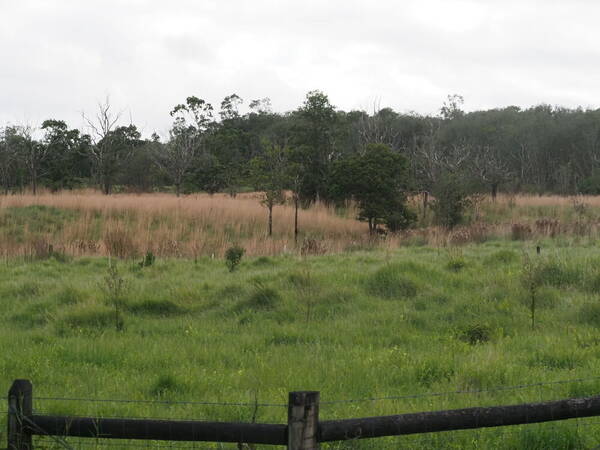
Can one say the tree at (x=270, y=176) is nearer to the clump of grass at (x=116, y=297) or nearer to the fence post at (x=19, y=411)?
the clump of grass at (x=116, y=297)

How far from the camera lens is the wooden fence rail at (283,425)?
312 cm

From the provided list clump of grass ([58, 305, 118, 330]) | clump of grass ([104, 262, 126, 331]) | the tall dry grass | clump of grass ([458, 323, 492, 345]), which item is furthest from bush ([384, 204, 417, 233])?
clump of grass ([58, 305, 118, 330])

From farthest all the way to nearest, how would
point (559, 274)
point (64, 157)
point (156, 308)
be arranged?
1. point (64, 157)
2. point (559, 274)
3. point (156, 308)

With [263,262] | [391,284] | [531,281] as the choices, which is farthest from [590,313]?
[263,262]

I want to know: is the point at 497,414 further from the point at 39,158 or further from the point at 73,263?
the point at 39,158

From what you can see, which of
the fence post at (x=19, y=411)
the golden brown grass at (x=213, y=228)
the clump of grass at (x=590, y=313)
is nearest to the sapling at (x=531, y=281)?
the clump of grass at (x=590, y=313)

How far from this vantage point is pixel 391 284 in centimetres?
1053

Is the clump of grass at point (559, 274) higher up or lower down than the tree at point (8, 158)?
Answer: lower down

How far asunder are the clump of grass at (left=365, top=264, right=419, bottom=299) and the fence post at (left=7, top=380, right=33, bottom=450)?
24.3 ft

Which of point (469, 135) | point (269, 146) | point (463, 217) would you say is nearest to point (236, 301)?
point (269, 146)

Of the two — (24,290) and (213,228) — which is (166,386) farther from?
(213,228)

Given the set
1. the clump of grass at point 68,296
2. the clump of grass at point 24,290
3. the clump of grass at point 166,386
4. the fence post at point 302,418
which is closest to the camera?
the fence post at point 302,418

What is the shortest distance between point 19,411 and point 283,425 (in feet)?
4.86

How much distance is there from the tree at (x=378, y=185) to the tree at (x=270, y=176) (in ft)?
10.7
